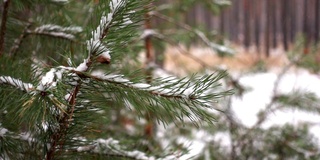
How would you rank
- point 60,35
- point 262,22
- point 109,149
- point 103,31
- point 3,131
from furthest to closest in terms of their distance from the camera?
point 262,22 → point 60,35 → point 109,149 → point 3,131 → point 103,31

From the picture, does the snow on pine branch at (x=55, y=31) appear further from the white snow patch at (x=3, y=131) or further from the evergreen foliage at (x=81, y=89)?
the white snow patch at (x=3, y=131)

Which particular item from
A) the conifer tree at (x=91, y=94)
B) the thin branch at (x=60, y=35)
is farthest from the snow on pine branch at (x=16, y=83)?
the thin branch at (x=60, y=35)

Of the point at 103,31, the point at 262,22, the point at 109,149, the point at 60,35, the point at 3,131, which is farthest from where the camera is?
the point at 262,22

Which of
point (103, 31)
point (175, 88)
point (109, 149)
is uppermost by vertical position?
point (103, 31)

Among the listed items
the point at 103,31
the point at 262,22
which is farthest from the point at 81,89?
the point at 262,22

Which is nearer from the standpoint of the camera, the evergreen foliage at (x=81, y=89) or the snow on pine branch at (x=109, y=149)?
the evergreen foliage at (x=81, y=89)

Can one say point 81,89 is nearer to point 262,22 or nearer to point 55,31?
point 55,31

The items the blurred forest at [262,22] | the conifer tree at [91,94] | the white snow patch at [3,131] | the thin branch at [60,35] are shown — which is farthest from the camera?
the blurred forest at [262,22]

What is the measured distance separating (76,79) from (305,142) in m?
2.70

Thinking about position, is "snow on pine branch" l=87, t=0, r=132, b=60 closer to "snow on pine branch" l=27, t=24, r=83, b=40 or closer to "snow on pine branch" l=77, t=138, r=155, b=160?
"snow on pine branch" l=77, t=138, r=155, b=160

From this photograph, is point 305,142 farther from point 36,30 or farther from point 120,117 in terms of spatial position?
point 36,30

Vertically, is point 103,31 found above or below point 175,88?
above

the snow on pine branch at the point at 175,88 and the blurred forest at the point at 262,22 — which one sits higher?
the snow on pine branch at the point at 175,88

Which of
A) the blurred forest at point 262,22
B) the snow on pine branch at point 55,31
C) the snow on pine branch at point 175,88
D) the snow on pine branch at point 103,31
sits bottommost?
the blurred forest at point 262,22
